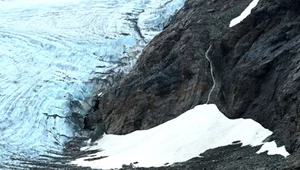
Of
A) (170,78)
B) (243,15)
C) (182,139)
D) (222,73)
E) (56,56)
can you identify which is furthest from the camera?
(56,56)

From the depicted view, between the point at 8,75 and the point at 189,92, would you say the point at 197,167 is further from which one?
the point at 8,75

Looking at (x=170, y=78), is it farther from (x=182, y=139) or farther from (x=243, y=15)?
(x=182, y=139)

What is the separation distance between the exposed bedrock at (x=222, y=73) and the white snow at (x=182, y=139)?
0.46m

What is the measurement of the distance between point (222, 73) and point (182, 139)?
3.67 meters

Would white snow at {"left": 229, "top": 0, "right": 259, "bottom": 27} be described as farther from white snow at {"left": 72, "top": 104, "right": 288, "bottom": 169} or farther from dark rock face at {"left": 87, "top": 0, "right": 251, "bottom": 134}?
white snow at {"left": 72, "top": 104, "right": 288, "bottom": 169}

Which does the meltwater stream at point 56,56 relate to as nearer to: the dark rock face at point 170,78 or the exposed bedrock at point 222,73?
the exposed bedrock at point 222,73

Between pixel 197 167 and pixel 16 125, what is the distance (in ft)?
40.5

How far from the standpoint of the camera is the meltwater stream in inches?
891

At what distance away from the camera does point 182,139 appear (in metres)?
17.4

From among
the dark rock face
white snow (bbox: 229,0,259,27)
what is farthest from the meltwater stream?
white snow (bbox: 229,0,259,27)

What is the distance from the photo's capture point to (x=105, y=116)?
24391mm

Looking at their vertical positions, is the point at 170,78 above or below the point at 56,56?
above

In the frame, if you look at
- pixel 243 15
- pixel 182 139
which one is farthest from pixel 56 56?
pixel 182 139

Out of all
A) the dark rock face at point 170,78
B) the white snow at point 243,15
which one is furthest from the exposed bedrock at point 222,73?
the white snow at point 243,15
